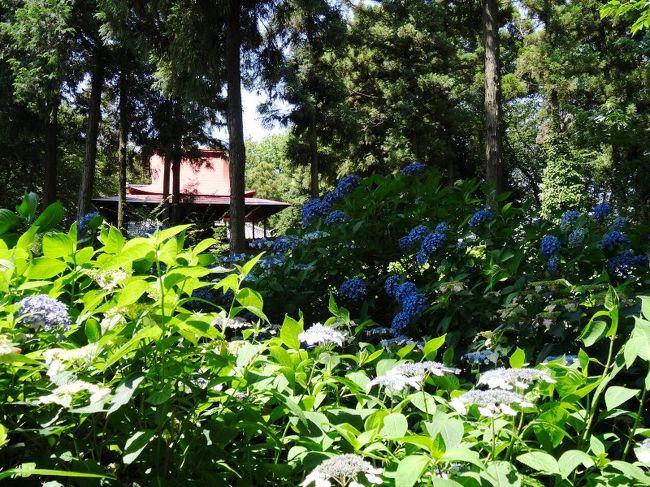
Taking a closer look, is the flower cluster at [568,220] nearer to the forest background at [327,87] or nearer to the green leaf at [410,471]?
the green leaf at [410,471]

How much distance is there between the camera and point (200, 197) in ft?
66.0

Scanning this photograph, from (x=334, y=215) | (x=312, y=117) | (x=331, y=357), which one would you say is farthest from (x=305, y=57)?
(x=331, y=357)

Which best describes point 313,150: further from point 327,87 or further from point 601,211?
point 601,211

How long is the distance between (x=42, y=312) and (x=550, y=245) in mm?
1652

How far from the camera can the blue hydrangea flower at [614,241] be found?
198 centimetres

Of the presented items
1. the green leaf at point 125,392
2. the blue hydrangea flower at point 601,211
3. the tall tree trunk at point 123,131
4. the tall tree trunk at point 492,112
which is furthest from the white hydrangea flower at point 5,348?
the tall tree trunk at point 123,131

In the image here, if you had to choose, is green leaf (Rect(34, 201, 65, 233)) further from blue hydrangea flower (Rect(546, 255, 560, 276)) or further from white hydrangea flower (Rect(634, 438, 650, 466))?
blue hydrangea flower (Rect(546, 255, 560, 276))

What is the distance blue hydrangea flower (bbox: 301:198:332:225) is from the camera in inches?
121

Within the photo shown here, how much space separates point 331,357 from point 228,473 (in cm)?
35

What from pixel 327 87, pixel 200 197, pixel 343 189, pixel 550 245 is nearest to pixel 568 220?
pixel 550 245

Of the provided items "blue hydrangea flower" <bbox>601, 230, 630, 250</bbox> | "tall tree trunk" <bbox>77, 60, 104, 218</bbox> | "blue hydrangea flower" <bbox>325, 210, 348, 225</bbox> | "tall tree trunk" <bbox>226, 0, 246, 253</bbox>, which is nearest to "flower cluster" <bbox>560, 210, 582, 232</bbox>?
"blue hydrangea flower" <bbox>601, 230, 630, 250</bbox>

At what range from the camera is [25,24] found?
12.7 m

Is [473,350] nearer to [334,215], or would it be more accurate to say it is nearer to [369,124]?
[334,215]

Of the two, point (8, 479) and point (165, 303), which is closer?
point (8, 479)
